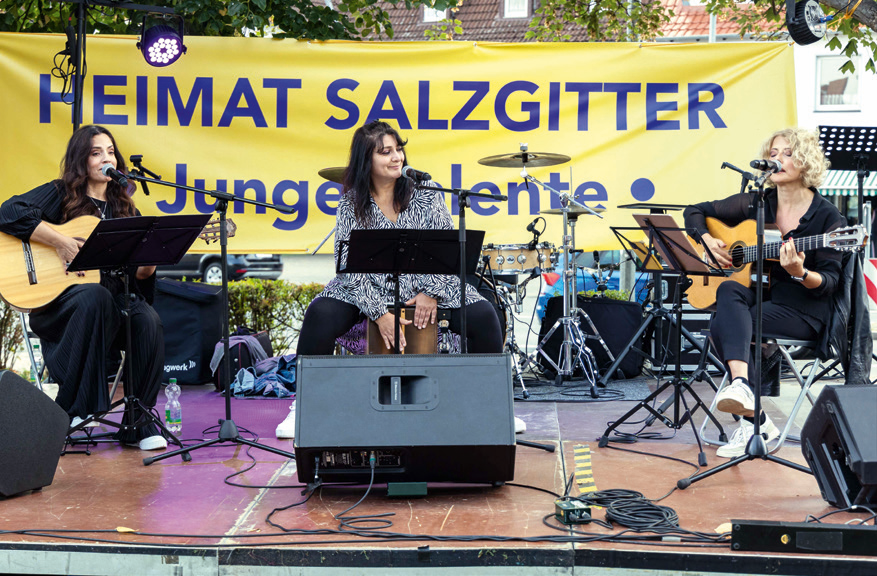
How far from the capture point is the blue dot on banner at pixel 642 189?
242 inches

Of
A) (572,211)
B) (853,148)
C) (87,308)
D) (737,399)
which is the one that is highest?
(853,148)

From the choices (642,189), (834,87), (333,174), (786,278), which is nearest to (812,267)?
(786,278)

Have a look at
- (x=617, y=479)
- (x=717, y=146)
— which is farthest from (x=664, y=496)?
(x=717, y=146)

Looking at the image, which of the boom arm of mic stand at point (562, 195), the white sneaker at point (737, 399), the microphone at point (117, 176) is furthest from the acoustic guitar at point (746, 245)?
the microphone at point (117, 176)

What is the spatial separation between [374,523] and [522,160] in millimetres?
3418

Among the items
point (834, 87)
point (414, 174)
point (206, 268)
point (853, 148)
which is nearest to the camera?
point (414, 174)

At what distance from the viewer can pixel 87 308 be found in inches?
158

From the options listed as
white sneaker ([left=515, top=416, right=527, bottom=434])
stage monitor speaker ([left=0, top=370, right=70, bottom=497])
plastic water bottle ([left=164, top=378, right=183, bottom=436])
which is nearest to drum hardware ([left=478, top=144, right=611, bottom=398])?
white sneaker ([left=515, top=416, right=527, bottom=434])

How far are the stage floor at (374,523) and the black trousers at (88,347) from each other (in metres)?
0.26

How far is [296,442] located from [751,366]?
2365 millimetres

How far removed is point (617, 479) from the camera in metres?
3.46

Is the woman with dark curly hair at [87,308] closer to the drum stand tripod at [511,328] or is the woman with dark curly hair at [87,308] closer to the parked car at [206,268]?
the drum stand tripod at [511,328]

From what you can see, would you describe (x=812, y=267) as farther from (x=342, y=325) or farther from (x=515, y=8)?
(x=515, y=8)

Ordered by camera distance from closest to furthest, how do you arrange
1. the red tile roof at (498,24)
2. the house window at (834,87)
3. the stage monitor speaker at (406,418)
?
1. the stage monitor speaker at (406,418)
2. the red tile roof at (498,24)
3. the house window at (834,87)
